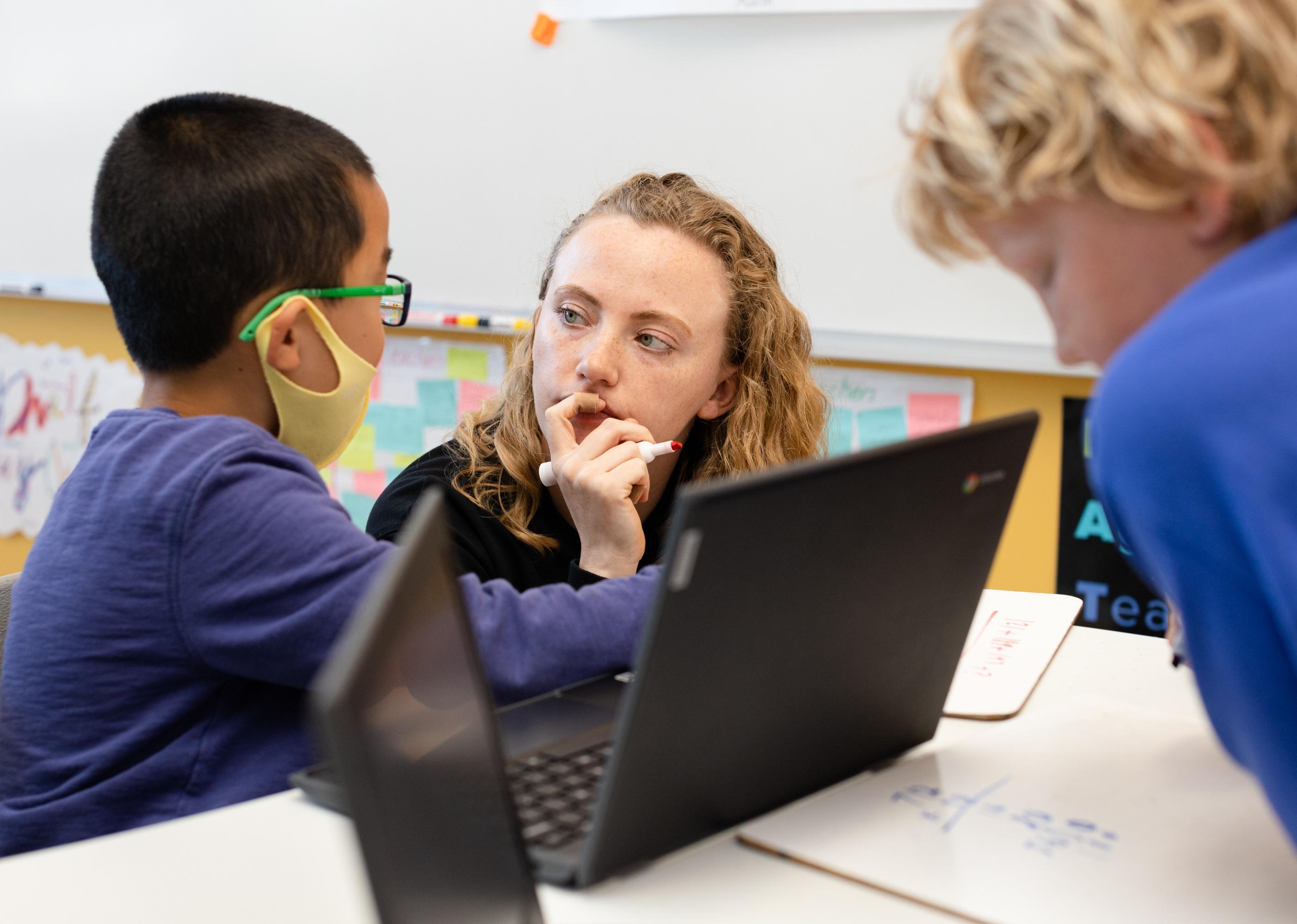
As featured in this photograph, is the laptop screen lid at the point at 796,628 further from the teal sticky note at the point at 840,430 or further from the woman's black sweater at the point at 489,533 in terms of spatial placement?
the teal sticky note at the point at 840,430

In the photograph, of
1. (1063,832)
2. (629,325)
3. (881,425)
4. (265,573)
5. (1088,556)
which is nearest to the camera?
(1063,832)

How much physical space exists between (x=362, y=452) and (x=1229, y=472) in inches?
86.3

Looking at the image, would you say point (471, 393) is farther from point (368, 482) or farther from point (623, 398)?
point (623, 398)

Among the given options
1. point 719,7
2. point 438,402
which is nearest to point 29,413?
point 438,402

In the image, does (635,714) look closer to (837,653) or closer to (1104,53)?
(837,653)

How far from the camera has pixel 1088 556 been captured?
182 centimetres

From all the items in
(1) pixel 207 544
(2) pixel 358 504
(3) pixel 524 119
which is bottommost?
(2) pixel 358 504

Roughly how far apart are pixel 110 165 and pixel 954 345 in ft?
4.28

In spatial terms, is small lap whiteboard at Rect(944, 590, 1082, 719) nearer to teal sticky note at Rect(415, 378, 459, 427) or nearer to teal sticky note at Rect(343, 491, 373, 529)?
teal sticky note at Rect(415, 378, 459, 427)

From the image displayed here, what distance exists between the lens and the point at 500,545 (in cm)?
124

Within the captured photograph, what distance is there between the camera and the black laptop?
396 millimetres

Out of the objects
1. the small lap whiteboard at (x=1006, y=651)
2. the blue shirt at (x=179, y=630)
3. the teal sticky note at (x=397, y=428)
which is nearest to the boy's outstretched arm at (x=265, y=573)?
the blue shirt at (x=179, y=630)

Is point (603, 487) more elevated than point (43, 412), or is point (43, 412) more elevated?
point (603, 487)

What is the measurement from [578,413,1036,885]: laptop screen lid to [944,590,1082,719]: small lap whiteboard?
0.13 meters
